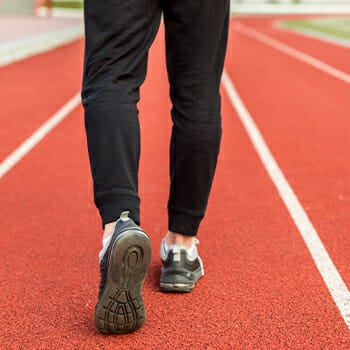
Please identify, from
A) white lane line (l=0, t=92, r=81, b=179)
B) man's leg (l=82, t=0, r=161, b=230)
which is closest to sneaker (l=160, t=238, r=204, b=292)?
man's leg (l=82, t=0, r=161, b=230)

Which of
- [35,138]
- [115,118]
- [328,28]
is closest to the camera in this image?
[115,118]

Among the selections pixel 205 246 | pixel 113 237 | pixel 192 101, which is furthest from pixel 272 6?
pixel 113 237

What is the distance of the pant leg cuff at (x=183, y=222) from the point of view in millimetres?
2998

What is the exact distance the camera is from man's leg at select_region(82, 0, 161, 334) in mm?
2451

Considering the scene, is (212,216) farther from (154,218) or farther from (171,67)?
(171,67)

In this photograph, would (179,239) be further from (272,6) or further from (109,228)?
(272,6)

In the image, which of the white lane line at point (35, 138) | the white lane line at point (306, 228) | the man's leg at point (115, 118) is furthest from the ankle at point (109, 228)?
the white lane line at point (35, 138)

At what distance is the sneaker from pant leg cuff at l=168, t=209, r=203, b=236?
0.29ft

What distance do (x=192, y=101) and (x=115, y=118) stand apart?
391 mm

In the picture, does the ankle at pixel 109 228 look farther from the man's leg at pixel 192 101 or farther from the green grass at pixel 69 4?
the green grass at pixel 69 4

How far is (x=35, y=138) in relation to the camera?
6840 mm

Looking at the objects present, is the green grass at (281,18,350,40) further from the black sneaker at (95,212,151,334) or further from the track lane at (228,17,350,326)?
the black sneaker at (95,212,151,334)

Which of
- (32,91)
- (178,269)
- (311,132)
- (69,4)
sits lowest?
(69,4)

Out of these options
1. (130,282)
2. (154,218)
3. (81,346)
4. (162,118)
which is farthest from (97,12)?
(162,118)
